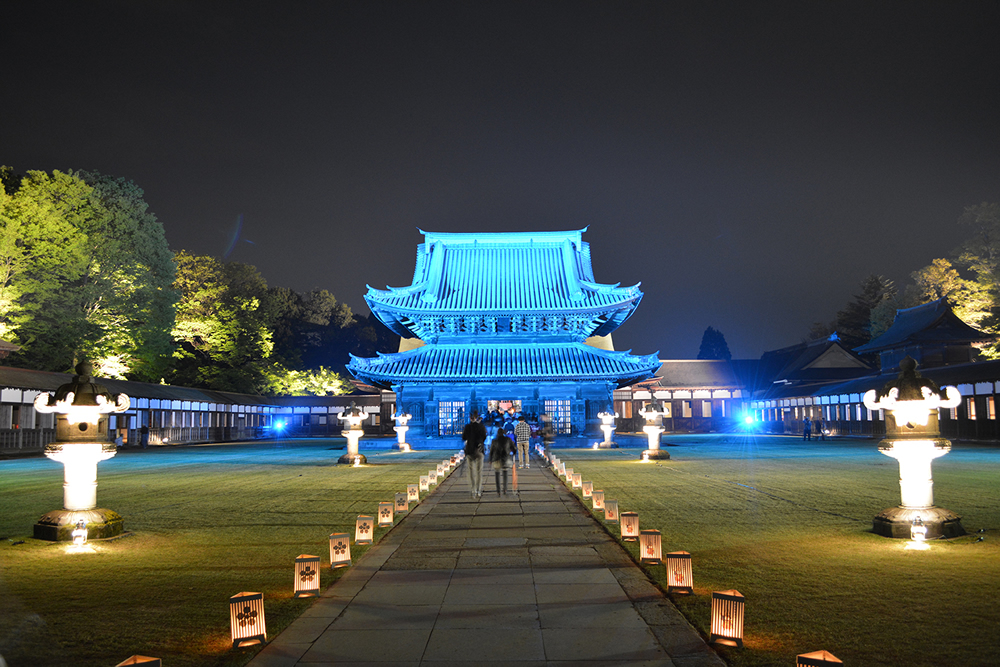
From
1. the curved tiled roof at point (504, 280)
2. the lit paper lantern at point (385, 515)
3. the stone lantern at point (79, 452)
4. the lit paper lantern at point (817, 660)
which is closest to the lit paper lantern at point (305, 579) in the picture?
the lit paper lantern at point (385, 515)

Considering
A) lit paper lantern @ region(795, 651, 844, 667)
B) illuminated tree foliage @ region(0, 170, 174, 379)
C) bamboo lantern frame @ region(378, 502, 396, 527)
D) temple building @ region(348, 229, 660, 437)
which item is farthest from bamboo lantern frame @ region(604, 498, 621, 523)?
illuminated tree foliage @ region(0, 170, 174, 379)

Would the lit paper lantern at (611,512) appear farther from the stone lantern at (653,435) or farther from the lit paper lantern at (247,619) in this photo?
the stone lantern at (653,435)

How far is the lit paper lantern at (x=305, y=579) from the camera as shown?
726 centimetres

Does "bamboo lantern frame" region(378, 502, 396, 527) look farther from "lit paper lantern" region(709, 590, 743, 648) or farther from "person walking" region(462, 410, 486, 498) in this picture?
"lit paper lantern" region(709, 590, 743, 648)

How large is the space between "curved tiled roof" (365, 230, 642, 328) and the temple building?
74 mm

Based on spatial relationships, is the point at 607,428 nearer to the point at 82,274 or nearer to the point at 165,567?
the point at 82,274

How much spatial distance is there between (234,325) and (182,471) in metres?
35.2

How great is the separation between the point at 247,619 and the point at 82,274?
40.6 meters

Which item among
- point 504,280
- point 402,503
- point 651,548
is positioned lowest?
point 402,503

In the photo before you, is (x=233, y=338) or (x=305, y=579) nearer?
(x=305, y=579)

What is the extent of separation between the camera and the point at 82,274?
39750mm

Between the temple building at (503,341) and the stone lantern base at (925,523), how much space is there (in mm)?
29714

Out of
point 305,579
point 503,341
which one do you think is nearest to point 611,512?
point 305,579

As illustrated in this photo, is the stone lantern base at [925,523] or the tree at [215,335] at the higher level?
the tree at [215,335]
